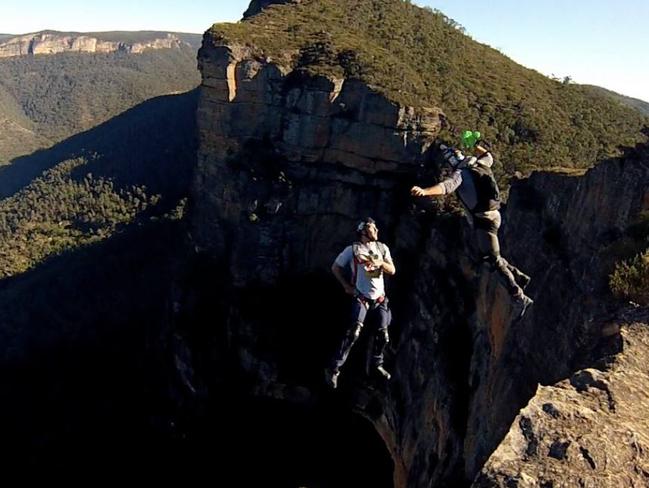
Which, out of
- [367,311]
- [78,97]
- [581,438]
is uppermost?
[581,438]

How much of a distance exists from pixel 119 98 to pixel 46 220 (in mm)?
95677

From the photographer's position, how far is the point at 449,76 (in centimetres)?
3969

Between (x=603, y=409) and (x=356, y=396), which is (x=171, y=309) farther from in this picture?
(x=603, y=409)

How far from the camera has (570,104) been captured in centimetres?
4112

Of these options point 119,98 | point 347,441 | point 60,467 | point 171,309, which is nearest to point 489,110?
point 347,441

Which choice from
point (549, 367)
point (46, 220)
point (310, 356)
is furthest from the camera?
point (46, 220)

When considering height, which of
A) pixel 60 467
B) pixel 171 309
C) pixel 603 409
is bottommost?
pixel 60 467

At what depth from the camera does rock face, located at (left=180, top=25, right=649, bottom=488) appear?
22766 millimetres

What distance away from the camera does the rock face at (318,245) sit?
74.7ft

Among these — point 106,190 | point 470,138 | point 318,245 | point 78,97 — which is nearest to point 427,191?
point 470,138

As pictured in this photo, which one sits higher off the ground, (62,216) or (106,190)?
(106,190)

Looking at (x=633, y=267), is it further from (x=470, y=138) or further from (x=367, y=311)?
(x=367, y=311)

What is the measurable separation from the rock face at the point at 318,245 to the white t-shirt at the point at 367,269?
32.2 ft

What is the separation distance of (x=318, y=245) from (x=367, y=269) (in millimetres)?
26665
